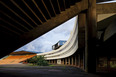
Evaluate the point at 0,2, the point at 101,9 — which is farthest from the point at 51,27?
the point at 101,9

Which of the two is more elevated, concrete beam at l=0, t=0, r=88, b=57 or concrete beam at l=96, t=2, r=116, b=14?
concrete beam at l=96, t=2, r=116, b=14

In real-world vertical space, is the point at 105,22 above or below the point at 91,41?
above

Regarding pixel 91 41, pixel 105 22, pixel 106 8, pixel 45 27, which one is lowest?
pixel 91 41

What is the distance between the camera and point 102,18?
45.2 feet

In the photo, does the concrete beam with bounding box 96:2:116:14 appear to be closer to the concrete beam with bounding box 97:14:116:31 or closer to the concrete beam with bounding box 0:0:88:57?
the concrete beam with bounding box 0:0:88:57

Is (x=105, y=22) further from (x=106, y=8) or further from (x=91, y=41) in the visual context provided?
(x=91, y=41)

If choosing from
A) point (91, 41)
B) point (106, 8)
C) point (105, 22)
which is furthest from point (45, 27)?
point (105, 22)

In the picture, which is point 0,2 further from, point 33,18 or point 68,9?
point 68,9

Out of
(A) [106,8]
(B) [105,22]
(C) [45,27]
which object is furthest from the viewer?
(B) [105,22]

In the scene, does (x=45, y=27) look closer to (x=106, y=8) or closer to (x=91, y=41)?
(x=91, y=41)

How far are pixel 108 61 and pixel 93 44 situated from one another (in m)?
10.2

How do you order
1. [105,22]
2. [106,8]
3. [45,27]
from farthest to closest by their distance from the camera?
[105,22]
[106,8]
[45,27]

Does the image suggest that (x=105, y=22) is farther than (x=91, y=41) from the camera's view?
Yes

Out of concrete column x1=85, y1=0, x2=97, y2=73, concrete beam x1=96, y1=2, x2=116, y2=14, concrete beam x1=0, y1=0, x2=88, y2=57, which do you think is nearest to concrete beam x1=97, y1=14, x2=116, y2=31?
concrete beam x1=96, y1=2, x2=116, y2=14
